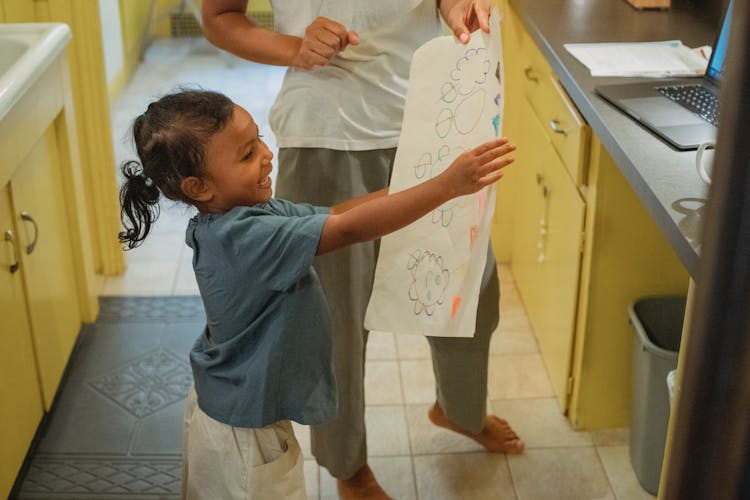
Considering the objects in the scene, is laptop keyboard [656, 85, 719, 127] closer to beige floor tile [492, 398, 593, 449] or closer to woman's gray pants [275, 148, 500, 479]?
woman's gray pants [275, 148, 500, 479]

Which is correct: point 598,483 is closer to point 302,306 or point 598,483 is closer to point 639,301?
point 639,301

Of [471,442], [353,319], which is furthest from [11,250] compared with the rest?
[471,442]

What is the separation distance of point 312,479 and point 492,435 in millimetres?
431

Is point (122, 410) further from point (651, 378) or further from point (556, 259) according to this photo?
point (651, 378)

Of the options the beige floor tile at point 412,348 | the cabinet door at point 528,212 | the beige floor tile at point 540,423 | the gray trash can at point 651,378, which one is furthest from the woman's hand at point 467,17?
the beige floor tile at point 412,348

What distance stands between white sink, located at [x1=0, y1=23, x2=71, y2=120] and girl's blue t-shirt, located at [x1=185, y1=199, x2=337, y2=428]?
3.07ft

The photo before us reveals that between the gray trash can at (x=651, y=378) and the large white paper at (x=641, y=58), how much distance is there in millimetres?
→ 494

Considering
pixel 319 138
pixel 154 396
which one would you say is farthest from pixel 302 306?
pixel 154 396

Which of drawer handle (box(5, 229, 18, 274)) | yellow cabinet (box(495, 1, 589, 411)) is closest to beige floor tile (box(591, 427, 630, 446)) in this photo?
yellow cabinet (box(495, 1, 589, 411))

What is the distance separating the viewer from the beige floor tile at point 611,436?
2236mm

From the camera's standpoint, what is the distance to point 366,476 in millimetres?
2027

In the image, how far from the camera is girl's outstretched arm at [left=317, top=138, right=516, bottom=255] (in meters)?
1.19

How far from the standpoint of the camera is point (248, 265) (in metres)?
1.28

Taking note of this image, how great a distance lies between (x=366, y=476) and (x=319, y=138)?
80cm
